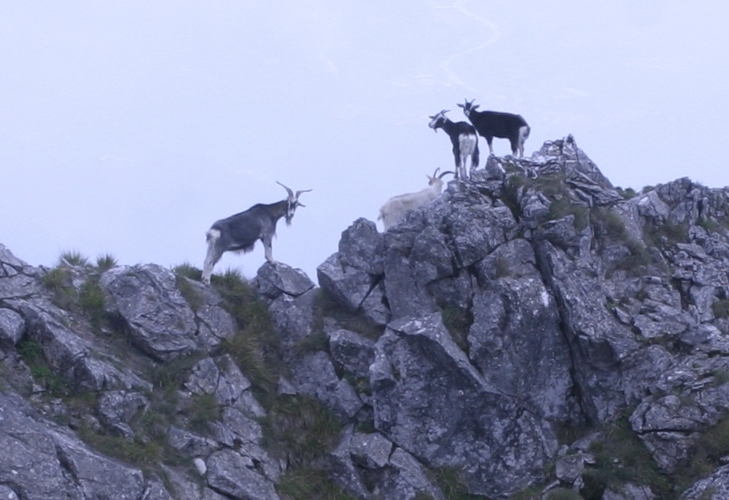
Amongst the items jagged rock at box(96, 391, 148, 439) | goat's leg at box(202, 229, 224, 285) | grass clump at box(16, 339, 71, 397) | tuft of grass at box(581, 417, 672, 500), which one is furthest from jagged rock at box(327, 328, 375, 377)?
grass clump at box(16, 339, 71, 397)

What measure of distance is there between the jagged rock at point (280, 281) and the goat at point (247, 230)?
27 centimetres

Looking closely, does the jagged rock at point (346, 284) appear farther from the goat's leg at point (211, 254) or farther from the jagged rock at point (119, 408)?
the jagged rock at point (119, 408)

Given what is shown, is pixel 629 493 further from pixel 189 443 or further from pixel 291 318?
pixel 189 443

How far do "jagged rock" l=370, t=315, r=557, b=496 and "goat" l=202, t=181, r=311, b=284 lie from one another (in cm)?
417

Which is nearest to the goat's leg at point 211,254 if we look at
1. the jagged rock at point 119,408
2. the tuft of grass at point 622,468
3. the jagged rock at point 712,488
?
the jagged rock at point 119,408

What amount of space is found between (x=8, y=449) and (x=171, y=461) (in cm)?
279

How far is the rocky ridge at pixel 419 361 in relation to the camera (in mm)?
16234

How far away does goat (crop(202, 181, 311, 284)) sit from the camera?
19688mm

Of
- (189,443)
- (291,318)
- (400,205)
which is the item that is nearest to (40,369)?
(189,443)

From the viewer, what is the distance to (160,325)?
59.5ft

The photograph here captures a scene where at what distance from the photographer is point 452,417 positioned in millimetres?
17594

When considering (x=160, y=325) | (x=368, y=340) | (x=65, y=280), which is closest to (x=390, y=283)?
(x=368, y=340)

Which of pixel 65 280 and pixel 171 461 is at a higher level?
pixel 65 280

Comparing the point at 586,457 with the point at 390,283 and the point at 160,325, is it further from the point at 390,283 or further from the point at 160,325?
the point at 160,325
